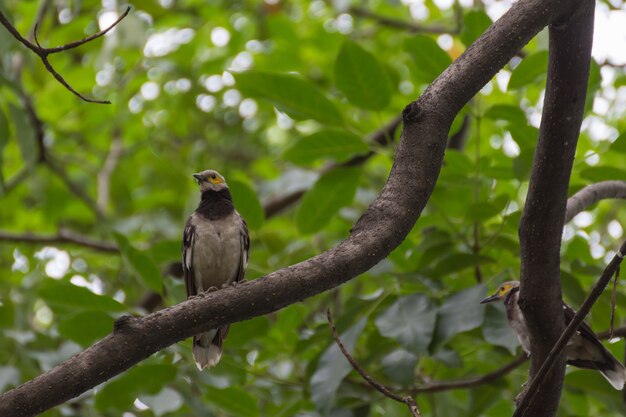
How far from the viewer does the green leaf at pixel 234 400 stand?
15.2ft

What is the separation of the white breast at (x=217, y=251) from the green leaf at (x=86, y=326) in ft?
3.87

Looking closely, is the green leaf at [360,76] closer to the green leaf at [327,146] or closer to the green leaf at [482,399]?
the green leaf at [327,146]

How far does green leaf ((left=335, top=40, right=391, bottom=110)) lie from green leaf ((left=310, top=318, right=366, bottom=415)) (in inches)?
46.2

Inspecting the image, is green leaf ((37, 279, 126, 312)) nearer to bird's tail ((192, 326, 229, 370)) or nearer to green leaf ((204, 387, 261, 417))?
bird's tail ((192, 326, 229, 370))

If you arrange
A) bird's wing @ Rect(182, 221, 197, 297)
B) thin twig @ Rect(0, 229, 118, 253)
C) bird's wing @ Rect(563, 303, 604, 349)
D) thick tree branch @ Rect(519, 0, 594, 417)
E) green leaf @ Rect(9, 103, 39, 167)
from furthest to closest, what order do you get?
thin twig @ Rect(0, 229, 118, 253) → bird's wing @ Rect(182, 221, 197, 297) → green leaf @ Rect(9, 103, 39, 167) → bird's wing @ Rect(563, 303, 604, 349) → thick tree branch @ Rect(519, 0, 594, 417)

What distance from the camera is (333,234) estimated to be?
623 cm

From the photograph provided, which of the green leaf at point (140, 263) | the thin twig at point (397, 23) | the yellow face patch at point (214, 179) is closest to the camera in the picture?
the green leaf at point (140, 263)

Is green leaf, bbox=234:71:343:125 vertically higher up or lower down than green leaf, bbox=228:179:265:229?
higher up

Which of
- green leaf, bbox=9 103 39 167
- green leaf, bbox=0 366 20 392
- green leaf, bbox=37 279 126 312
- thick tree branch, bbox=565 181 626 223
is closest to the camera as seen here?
thick tree branch, bbox=565 181 626 223

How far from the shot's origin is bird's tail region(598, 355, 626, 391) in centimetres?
420

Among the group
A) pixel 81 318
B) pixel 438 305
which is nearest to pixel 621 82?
pixel 438 305

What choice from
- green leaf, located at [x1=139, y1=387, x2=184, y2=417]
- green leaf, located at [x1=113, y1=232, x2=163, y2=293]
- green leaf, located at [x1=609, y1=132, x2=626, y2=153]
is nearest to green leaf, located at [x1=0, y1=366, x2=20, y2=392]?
green leaf, located at [x1=139, y1=387, x2=184, y2=417]

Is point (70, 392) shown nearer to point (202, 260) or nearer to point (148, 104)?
point (202, 260)

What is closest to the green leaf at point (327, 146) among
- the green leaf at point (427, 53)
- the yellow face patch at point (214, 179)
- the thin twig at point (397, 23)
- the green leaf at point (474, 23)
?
the green leaf at point (427, 53)
